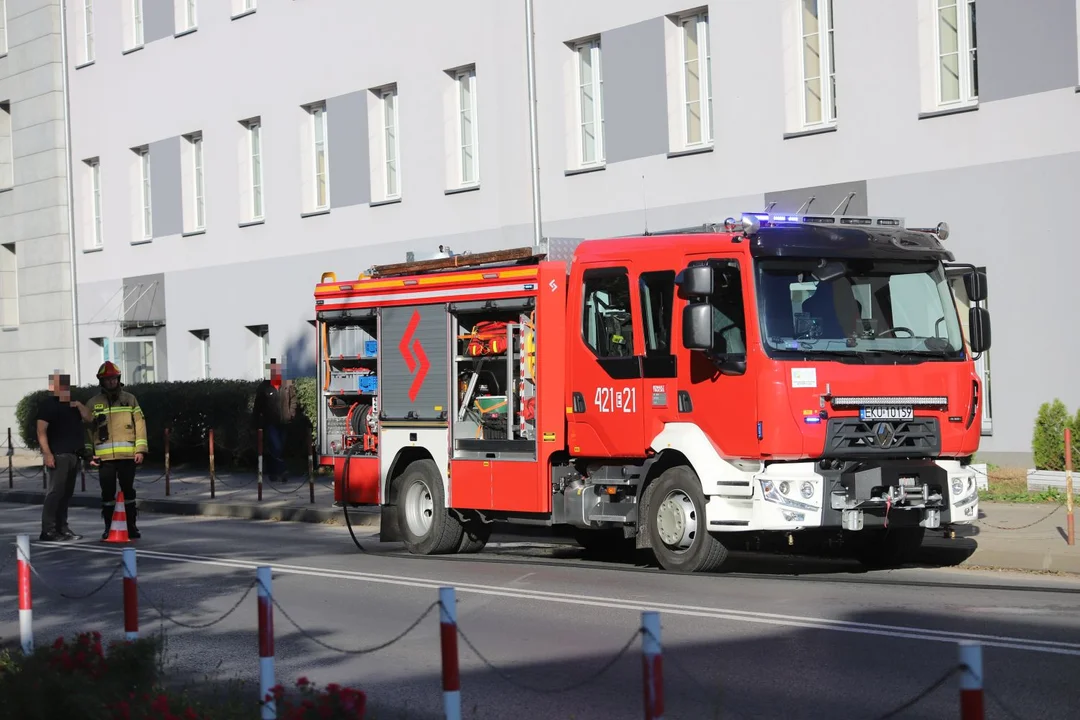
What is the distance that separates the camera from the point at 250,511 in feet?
69.7

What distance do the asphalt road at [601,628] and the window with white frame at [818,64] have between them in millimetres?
8577

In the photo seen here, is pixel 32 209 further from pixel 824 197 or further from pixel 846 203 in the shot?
pixel 846 203

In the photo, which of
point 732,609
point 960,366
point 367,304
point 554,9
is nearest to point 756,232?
point 960,366

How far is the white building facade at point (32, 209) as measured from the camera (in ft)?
125

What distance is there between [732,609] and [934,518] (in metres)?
2.54

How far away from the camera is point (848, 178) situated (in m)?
20.7

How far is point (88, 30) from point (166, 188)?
584 cm

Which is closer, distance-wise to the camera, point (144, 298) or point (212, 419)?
point (212, 419)

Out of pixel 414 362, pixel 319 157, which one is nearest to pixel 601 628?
pixel 414 362

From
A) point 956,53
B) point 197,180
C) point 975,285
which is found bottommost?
point 975,285

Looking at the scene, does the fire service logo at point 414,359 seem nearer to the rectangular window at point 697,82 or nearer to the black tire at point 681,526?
the black tire at point 681,526

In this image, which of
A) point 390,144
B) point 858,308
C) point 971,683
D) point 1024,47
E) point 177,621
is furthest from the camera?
point 390,144

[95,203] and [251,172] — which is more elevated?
[95,203]

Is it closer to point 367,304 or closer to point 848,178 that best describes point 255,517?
point 367,304
